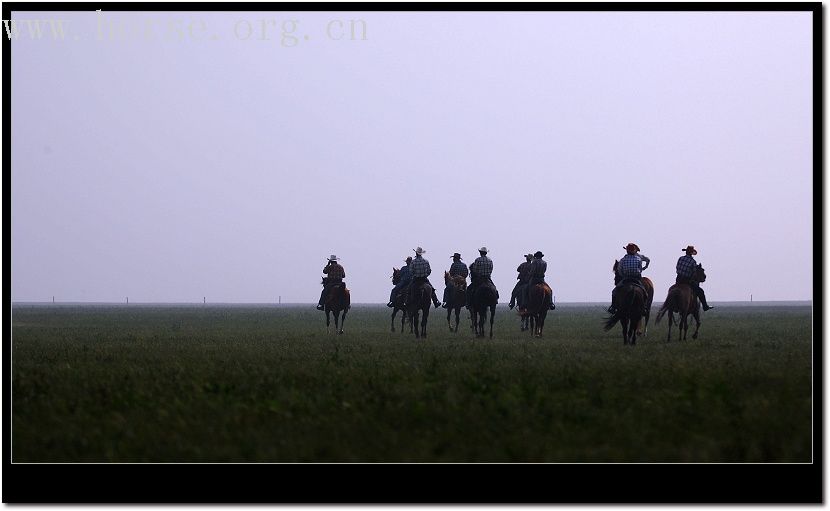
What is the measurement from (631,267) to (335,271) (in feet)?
33.3

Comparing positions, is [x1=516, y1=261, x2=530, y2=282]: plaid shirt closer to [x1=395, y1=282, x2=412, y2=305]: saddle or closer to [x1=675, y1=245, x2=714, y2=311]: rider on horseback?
[x1=395, y1=282, x2=412, y2=305]: saddle

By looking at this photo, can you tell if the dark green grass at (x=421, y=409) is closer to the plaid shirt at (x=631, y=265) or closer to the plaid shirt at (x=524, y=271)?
the plaid shirt at (x=631, y=265)

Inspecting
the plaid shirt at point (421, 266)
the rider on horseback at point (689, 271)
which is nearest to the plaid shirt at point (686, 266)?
the rider on horseback at point (689, 271)

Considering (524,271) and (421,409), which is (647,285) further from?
(421,409)

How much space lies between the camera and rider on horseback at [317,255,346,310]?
99.1 feet

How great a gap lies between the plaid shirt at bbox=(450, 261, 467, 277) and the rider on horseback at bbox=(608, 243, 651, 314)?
9.36m

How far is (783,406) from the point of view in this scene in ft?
36.3

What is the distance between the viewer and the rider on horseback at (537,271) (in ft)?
89.0

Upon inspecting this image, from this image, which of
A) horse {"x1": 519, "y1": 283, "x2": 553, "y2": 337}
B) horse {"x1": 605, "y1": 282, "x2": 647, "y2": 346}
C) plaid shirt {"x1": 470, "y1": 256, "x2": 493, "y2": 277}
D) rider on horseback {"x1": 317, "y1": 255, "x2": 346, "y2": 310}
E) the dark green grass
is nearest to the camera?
the dark green grass

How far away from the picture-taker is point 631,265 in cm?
2259

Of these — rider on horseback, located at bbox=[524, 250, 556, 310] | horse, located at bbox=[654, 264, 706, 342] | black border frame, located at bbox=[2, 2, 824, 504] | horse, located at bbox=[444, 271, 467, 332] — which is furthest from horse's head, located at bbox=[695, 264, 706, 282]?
black border frame, located at bbox=[2, 2, 824, 504]

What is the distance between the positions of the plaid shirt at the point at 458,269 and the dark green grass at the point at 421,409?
1380 centimetres

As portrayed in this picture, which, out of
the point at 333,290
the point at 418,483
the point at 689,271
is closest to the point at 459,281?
the point at 333,290

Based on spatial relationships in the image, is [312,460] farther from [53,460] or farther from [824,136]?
[824,136]
